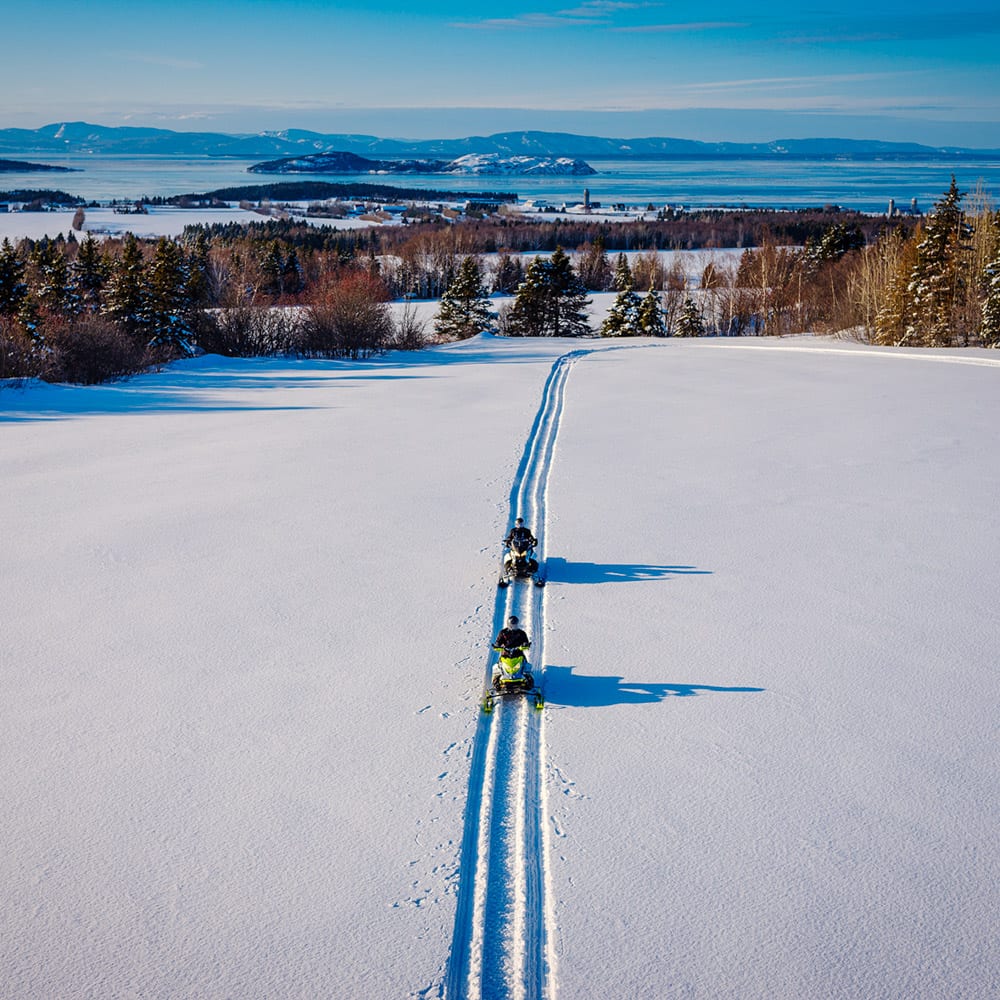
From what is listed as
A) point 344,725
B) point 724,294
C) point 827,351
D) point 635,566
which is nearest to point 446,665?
point 344,725

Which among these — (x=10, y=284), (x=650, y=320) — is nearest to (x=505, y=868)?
(x=10, y=284)

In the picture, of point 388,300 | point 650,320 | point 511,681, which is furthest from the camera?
point 388,300

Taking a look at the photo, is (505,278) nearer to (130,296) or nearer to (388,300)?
(388,300)

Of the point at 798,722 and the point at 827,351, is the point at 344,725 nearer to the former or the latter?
the point at 798,722

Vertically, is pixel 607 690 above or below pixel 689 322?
below

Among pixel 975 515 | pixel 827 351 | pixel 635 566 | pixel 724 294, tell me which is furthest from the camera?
pixel 724 294

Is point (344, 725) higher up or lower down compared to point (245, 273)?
lower down
